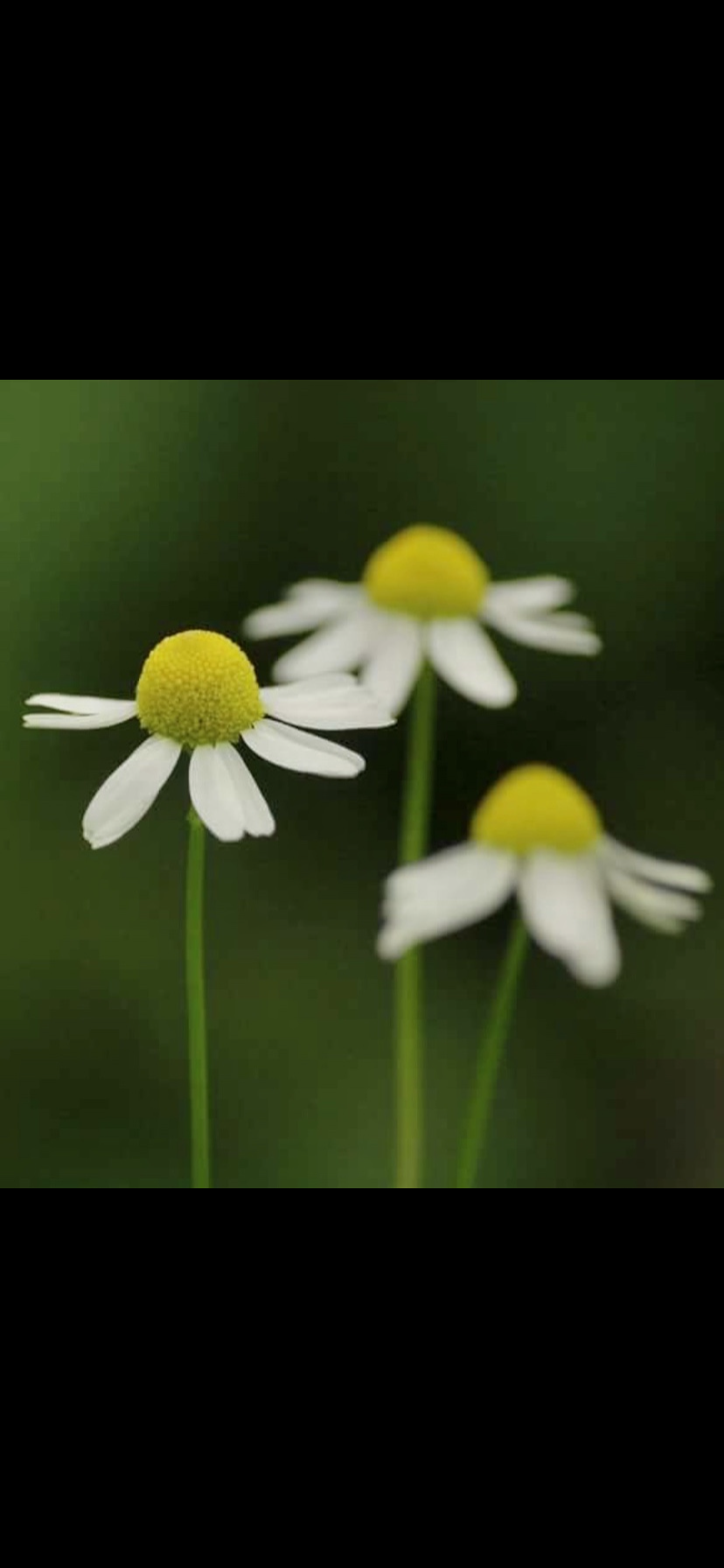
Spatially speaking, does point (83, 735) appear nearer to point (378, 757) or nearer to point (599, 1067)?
point (378, 757)

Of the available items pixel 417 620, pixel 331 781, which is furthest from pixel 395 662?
pixel 331 781

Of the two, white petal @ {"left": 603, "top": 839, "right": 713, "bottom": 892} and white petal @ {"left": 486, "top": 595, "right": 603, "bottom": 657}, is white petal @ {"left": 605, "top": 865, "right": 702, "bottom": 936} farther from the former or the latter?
white petal @ {"left": 486, "top": 595, "right": 603, "bottom": 657}

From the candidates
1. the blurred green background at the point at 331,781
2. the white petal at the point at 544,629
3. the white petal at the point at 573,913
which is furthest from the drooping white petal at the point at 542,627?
the blurred green background at the point at 331,781

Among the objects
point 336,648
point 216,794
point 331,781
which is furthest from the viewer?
point 331,781

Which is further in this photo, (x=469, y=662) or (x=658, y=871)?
(x=469, y=662)

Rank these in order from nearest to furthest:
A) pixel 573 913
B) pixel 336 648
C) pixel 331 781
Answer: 1. pixel 573 913
2. pixel 336 648
3. pixel 331 781

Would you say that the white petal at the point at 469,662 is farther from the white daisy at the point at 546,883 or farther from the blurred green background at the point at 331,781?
the blurred green background at the point at 331,781

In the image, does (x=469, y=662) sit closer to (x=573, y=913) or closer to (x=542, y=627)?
(x=542, y=627)
